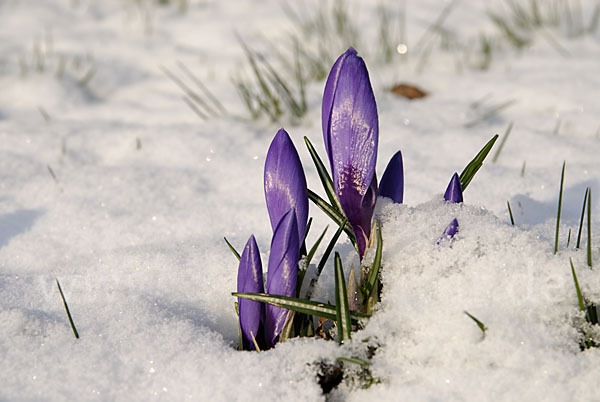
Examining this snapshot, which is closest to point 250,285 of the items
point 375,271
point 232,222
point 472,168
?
point 375,271

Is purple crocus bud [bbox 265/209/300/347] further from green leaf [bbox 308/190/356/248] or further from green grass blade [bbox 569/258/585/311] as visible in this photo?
green grass blade [bbox 569/258/585/311]

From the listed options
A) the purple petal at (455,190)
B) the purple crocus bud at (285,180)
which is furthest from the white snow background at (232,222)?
the purple crocus bud at (285,180)

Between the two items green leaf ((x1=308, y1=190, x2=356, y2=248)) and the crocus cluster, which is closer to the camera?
the crocus cluster

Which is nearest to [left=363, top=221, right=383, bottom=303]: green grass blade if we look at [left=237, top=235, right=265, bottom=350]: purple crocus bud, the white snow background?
the white snow background

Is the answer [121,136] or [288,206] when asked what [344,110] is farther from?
[121,136]

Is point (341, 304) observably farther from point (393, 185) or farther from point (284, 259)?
point (393, 185)
